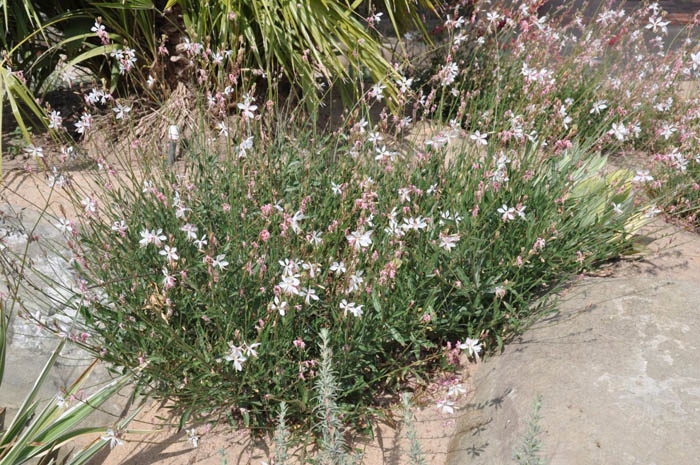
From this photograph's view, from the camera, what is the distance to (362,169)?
3.03 m

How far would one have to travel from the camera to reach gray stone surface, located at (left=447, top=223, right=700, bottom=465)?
2.06m

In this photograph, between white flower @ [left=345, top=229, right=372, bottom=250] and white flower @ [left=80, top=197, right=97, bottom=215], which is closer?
white flower @ [left=345, top=229, right=372, bottom=250]

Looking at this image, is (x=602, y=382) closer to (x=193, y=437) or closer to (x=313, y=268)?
(x=313, y=268)

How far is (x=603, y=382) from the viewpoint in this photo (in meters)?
2.31

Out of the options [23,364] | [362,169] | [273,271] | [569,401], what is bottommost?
[23,364]

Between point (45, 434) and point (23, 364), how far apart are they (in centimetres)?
56

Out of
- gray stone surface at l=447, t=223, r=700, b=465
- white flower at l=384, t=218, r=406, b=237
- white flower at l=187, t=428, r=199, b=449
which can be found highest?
white flower at l=384, t=218, r=406, b=237

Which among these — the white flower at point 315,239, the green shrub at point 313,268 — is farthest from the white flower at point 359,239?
the white flower at point 315,239

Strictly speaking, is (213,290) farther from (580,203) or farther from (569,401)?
(580,203)

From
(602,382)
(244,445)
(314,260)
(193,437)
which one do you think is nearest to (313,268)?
(314,260)

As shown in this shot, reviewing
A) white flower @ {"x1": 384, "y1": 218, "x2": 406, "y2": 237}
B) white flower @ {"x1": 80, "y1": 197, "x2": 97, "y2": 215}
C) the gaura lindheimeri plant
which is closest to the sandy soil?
the gaura lindheimeri plant

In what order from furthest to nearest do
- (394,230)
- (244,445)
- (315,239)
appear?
(244,445) → (394,230) → (315,239)

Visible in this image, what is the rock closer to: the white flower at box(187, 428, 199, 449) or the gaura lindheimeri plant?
the gaura lindheimeri plant

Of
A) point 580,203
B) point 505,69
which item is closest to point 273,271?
point 580,203
